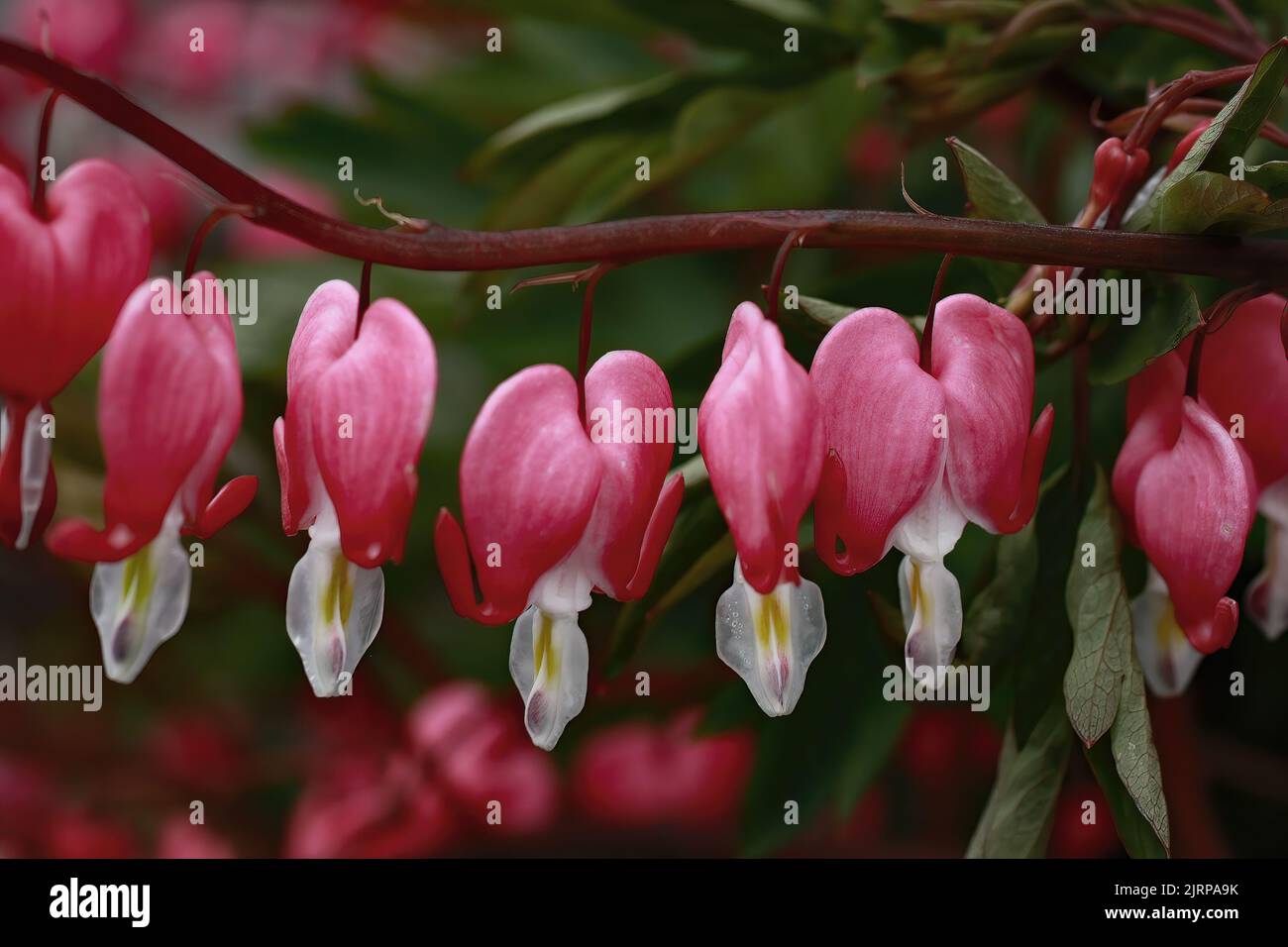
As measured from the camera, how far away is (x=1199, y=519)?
64 centimetres

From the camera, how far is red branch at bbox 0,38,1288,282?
554 mm

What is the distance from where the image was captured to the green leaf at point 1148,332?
613mm

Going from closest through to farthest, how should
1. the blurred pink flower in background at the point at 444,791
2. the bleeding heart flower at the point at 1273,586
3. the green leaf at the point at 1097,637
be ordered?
the green leaf at the point at 1097,637
the bleeding heart flower at the point at 1273,586
the blurred pink flower in background at the point at 444,791

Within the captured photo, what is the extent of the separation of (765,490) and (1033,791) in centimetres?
30

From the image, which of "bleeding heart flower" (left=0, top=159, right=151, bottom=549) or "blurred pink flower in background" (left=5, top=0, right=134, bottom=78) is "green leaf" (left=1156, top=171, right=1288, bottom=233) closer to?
"bleeding heart flower" (left=0, top=159, right=151, bottom=549)

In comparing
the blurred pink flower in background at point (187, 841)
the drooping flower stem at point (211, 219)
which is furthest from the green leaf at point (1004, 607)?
the blurred pink flower in background at point (187, 841)

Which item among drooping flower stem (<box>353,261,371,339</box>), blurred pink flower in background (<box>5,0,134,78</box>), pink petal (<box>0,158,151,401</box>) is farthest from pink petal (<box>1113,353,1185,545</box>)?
blurred pink flower in background (<box>5,0,134,78</box>)

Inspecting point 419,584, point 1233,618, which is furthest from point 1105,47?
point 419,584

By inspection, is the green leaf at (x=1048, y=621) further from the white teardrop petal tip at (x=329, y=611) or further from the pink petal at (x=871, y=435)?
the white teardrop petal tip at (x=329, y=611)

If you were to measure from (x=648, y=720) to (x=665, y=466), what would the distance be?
75 cm

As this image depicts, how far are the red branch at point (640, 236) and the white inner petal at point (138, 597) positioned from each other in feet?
0.51

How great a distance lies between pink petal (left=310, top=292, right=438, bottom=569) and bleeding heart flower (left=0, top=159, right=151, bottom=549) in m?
0.11

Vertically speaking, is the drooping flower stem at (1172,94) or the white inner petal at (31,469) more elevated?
the drooping flower stem at (1172,94)

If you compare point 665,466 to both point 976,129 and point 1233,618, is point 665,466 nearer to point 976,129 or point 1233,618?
point 1233,618
